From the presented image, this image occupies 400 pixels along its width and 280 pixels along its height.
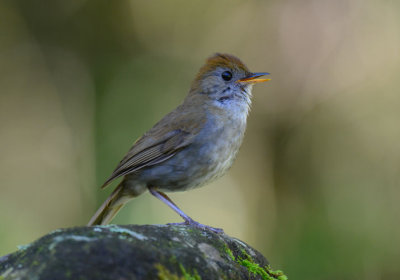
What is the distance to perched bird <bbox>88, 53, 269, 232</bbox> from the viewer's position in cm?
439

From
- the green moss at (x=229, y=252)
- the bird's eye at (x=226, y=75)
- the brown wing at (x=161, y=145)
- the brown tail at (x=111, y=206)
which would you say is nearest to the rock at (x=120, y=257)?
the green moss at (x=229, y=252)

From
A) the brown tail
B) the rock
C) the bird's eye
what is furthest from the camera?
the bird's eye

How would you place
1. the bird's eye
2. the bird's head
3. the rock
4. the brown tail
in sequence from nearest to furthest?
the rock < the brown tail < the bird's head < the bird's eye

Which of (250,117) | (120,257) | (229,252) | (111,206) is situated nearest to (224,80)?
(111,206)

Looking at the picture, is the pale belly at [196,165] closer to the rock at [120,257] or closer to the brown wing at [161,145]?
the brown wing at [161,145]

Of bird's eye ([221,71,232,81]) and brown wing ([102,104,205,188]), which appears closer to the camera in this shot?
brown wing ([102,104,205,188])

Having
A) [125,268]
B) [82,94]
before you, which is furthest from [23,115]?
[125,268]

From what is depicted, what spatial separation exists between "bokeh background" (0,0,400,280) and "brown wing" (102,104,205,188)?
262cm

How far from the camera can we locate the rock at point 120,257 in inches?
89.7

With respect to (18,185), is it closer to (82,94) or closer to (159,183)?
(82,94)

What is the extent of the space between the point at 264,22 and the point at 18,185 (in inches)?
193

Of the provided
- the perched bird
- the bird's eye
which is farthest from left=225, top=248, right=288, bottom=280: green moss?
the bird's eye

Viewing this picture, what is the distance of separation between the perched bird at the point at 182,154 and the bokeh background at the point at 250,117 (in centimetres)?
255

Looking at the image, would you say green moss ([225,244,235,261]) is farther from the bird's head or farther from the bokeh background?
the bokeh background
